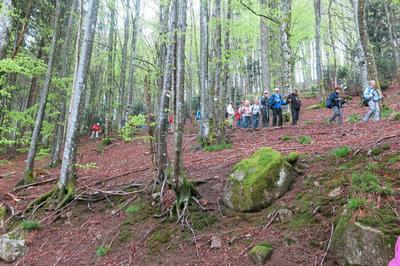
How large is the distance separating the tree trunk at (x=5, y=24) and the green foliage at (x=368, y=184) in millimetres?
8940

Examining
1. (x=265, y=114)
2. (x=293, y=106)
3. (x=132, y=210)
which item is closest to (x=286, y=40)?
(x=293, y=106)

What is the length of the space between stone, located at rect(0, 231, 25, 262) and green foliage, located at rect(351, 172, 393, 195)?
6.52 m

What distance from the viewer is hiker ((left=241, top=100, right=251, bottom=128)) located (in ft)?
53.3

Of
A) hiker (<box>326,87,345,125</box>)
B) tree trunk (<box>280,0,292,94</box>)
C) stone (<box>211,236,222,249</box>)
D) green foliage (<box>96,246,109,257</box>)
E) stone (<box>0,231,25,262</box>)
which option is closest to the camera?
stone (<box>211,236,222,249</box>)

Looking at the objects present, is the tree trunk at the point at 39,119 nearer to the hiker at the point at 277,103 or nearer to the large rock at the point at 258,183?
the large rock at the point at 258,183

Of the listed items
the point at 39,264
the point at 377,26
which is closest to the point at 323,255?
the point at 39,264

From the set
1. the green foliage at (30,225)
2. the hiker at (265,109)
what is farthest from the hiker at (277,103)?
the green foliage at (30,225)

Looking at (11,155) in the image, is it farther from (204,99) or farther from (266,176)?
(266,176)

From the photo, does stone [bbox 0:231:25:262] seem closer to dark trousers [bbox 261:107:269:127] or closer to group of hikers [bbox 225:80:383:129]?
group of hikers [bbox 225:80:383:129]

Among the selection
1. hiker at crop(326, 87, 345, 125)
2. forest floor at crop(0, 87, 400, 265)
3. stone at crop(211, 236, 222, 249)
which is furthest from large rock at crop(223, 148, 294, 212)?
hiker at crop(326, 87, 345, 125)

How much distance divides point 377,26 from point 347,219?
82.6ft

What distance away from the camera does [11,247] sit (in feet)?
23.1

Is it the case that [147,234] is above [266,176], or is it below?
below

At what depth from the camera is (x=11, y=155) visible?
1967 cm
